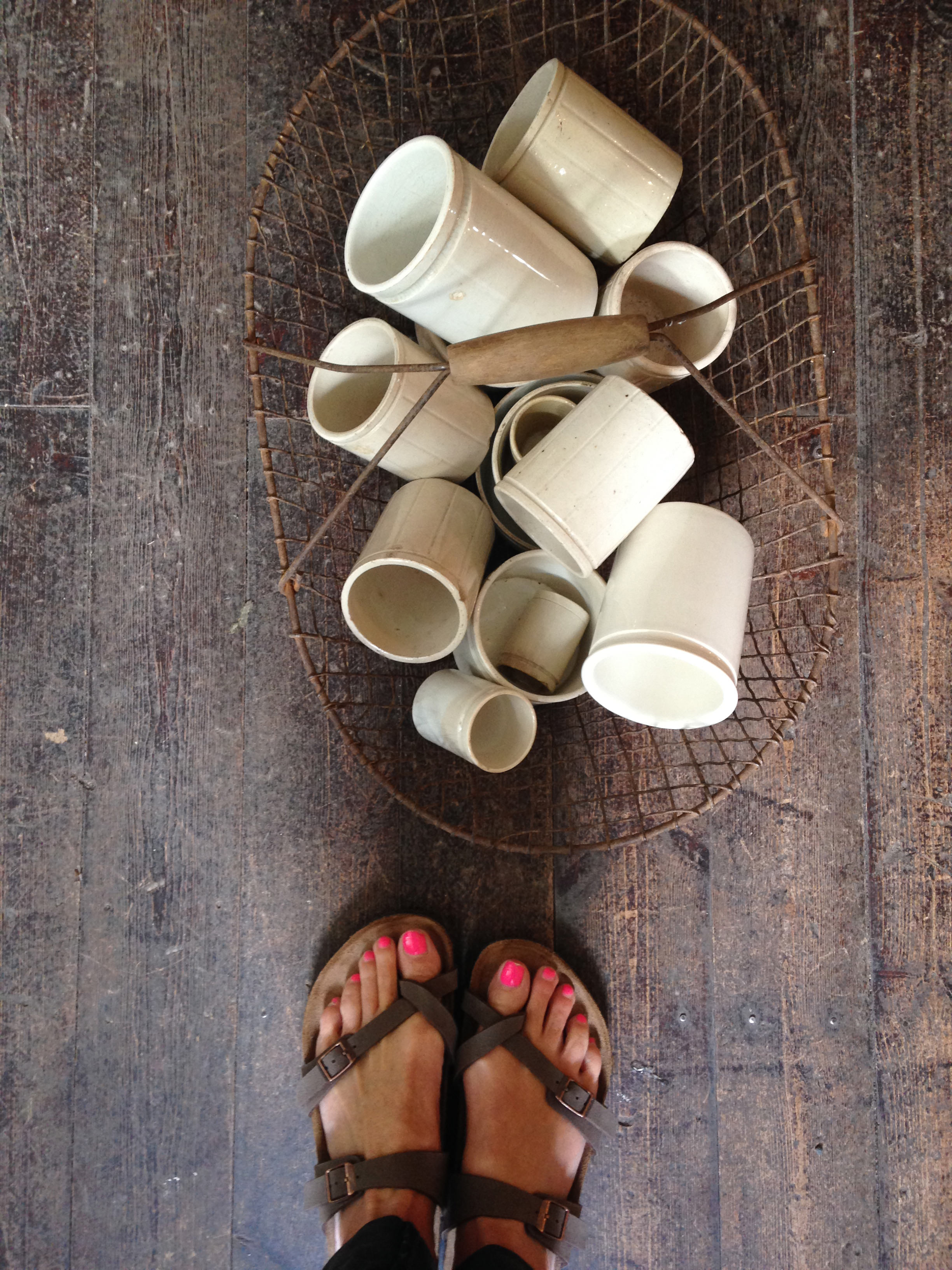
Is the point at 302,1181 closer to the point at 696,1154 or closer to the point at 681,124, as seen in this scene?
the point at 696,1154

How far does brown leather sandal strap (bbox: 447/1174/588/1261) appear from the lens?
0.92 meters

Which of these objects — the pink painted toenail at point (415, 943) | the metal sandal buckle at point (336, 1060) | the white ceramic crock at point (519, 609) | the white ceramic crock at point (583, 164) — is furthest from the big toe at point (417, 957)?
the white ceramic crock at point (583, 164)

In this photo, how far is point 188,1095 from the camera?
0.96m

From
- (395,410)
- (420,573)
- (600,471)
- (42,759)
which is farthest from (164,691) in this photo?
(600,471)

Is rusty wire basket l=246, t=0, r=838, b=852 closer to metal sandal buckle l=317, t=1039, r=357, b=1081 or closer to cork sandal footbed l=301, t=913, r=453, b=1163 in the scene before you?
cork sandal footbed l=301, t=913, r=453, b=1163

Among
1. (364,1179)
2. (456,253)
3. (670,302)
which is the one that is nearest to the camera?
(456,253)

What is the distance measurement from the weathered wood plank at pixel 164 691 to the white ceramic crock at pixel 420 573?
0.80 ft

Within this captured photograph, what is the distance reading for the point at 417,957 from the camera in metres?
0.94

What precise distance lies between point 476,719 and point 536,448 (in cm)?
29

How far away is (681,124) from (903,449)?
450 mm

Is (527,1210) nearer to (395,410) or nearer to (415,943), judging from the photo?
(415,943)

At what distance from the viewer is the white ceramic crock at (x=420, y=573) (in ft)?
2.42

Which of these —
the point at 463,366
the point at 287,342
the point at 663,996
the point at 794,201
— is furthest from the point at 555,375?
the point at 663,996

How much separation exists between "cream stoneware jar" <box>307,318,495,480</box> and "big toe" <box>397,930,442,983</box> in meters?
0.53
